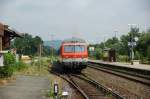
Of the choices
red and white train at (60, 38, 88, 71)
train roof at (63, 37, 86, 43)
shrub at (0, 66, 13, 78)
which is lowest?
shrub at (0, 66, 13, 78)

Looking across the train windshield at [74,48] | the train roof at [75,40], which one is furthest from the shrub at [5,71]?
the train roof at [75,40]

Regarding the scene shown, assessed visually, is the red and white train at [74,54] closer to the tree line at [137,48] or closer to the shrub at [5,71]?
the shrub at [5,71]

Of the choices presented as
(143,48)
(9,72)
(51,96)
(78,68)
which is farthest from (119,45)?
(51,96)

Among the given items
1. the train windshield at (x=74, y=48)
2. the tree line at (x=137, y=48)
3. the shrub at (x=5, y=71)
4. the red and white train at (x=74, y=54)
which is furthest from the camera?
the tree line at (x=137, y=48)

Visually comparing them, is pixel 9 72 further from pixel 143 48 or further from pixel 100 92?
pixel 143 48

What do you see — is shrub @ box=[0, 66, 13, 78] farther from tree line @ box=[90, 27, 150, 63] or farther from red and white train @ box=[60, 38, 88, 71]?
tree line @ box=[90, 27, 150, 63]

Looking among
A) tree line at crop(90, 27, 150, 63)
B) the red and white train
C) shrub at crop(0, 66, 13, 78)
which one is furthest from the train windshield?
tree line at crop(90, 27, 150, 63)

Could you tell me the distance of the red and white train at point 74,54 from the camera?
35781 mm

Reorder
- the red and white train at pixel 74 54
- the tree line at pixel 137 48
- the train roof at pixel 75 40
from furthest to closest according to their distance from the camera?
the tree line at pixel 137 48, the train roof at pixel 75 40, the red and white train at pixel 74 54

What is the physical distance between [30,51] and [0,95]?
117 meters

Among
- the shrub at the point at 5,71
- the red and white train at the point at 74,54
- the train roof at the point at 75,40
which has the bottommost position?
the shrub at the point at 5,71

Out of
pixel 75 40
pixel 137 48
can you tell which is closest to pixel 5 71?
pixel 75 40

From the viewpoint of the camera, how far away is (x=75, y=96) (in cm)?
1836

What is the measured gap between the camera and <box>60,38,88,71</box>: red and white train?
3578 cm
